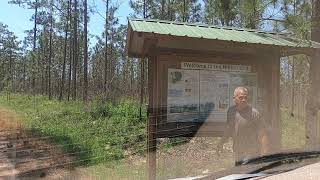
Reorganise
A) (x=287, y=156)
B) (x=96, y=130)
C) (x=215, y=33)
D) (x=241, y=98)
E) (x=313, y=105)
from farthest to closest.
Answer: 1. (x=96, y=130)
2. (x=313, y=105)
3. (x=215, y=33)
4. (x=241, y=98)
5. (x=287, y=156)

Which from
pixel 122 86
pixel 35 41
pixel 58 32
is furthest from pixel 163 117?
pixel 35 41

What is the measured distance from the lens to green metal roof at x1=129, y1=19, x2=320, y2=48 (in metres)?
6.94

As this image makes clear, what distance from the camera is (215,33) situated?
24.5ft

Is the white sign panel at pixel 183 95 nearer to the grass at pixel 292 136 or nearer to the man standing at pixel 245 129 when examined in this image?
the man standing at pixel 245 129

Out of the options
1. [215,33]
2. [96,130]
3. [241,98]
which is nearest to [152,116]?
[241,98]

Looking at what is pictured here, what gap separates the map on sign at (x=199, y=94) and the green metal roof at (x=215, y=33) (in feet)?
1.76

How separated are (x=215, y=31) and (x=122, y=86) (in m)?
29.7

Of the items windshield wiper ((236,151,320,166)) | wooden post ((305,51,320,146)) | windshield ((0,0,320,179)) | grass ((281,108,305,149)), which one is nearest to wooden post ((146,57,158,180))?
windshield ((0,0,320,179))

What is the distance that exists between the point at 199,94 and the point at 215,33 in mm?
997

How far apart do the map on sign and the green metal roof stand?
54 centimetres

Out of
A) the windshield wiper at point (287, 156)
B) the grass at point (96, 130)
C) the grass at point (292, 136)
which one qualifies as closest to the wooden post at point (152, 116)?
the grass at point (292, 136)

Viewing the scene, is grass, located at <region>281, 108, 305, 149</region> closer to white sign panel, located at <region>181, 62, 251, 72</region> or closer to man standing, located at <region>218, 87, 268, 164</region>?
man standing, located at <region>218, 87, 268, 164</region>

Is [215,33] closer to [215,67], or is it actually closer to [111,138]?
[215,67]

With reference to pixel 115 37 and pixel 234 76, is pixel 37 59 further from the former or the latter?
pixel 234 76
